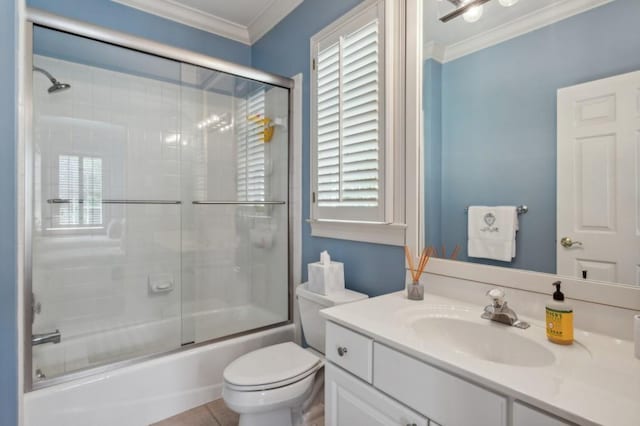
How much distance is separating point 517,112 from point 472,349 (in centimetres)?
84

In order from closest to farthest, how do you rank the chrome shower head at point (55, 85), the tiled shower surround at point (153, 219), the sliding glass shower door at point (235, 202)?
the chrome shower head at point (55, 85), the tiled shower surround at point (153, 219), the sliding glass shower door at point (235, 202)

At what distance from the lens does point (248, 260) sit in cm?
250

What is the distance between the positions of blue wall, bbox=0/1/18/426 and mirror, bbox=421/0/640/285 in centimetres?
167

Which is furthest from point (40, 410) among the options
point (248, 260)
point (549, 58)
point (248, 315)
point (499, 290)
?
point (549, 58)

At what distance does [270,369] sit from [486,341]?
0.88m

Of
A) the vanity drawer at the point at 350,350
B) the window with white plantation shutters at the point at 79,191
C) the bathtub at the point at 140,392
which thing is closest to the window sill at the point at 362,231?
the vanity drawer at the point at 350,350

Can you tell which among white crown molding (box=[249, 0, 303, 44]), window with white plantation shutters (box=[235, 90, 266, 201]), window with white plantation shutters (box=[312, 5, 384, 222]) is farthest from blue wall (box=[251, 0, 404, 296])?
window with white plantation shutters (box=[235, 90, 266, 201])

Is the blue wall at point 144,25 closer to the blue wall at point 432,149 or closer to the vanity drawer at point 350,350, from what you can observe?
the blue wall at point 432,149

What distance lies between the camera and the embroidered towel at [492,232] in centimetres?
121

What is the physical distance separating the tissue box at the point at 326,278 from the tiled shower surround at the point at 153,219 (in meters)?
0.60

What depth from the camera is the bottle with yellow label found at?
2.97ft

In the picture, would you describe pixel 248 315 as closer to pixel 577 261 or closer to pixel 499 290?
pixel 499 290

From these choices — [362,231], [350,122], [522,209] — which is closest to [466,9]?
[350,122]

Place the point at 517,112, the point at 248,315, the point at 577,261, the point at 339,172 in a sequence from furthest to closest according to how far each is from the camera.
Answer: the point at 248,315, the point at 339,172, the point at 517,112, the point at 577,261
